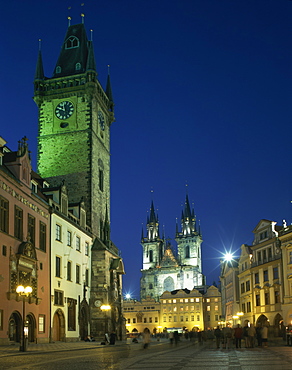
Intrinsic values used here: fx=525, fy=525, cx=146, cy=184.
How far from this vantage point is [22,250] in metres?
34.3

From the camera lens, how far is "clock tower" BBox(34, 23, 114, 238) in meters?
55.4

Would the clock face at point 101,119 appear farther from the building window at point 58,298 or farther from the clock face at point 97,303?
the building window at point 58,298

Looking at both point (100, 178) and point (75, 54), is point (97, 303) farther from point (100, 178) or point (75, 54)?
point (75, 54)

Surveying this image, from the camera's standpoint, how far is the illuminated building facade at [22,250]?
32.4 metres

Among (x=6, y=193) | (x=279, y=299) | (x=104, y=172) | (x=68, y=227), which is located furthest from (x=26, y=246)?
(x=279, y=299)

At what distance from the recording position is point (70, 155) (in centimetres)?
5628

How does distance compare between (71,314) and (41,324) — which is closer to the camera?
(41,324)

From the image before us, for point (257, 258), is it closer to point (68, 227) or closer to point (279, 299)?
point (279, 299)

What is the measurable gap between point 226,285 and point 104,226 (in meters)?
44.8

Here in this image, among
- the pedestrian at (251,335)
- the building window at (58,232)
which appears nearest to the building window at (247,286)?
the building window at (58,232)

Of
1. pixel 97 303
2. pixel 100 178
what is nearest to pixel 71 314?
pixel 97 303

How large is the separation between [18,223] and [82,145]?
2220 cm

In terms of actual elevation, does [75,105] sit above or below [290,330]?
above

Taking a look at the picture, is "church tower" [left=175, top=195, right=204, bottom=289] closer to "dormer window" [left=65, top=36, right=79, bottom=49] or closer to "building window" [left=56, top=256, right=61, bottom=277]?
"dormer window" [left=65, top=36, right=79, bottom=49]
